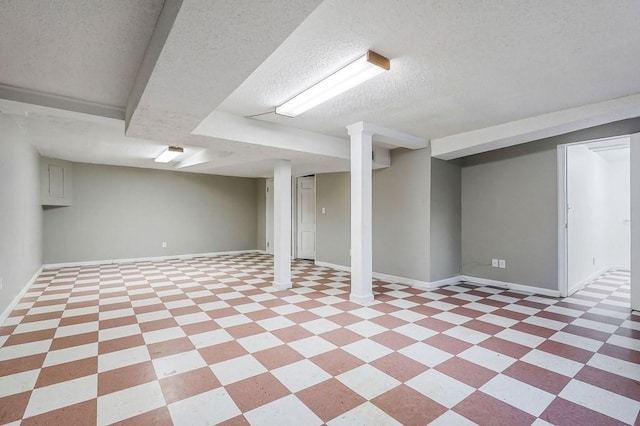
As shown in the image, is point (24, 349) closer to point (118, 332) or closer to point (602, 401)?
point (118, 332)

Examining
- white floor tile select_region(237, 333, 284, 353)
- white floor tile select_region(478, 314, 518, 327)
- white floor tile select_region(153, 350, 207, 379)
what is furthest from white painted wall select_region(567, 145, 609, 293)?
white floor tile select_region(153, 350, 207, 379)

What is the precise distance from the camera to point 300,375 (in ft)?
7.25

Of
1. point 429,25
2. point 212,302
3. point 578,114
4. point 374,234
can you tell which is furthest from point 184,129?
point 578,114

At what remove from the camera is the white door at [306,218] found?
7.89 m

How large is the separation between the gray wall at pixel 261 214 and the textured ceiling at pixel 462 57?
215 inches

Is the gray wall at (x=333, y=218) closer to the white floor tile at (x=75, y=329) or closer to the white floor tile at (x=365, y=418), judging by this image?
the white floor tile at (x=75, y=329)

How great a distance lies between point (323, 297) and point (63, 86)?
3.64 metres

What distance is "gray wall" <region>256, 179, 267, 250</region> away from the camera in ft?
29.2

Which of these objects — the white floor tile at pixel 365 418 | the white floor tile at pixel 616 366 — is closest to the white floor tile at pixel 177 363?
the white floor tile at pixel 365 418

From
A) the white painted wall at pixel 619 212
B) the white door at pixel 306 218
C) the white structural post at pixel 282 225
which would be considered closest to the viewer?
the white structural post at pixel 282 225

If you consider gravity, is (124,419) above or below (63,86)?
below

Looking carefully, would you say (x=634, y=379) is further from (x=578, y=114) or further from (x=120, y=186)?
(x=120, y=186)

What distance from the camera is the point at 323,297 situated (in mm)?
4293

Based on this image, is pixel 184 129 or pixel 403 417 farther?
pixel 184 129
